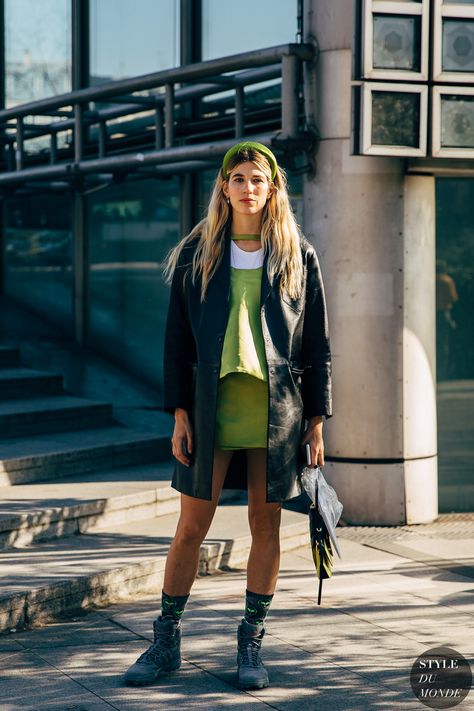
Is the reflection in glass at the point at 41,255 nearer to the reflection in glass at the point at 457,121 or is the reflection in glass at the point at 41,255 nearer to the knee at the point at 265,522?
the reflection in glass at the point at 457,121

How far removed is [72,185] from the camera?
30.7ft

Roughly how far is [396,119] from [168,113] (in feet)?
5.92

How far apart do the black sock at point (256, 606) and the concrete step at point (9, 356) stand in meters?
5.34

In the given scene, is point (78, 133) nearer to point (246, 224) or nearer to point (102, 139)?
point (102, 139)

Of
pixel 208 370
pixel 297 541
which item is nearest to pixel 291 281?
pixel 208 370

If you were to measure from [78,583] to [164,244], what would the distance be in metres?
4.32

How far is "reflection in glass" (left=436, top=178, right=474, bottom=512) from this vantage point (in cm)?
748

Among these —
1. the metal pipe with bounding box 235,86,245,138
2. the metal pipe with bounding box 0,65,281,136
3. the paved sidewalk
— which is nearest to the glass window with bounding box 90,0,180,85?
the metal pipe with bounding box 0,65,281,136

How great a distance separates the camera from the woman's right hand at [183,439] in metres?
4.17

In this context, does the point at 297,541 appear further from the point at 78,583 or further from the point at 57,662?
the point at 57,662

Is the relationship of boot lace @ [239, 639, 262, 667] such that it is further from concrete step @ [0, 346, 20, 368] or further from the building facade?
concrete step @ [0, 346, 20, 368]

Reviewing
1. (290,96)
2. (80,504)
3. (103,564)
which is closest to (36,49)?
(290,96)

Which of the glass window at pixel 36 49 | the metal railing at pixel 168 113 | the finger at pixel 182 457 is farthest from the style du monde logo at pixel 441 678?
the glass window at pixel 36 49

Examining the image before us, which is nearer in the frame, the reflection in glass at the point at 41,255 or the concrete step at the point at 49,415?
the concrete step at the point at 49,415
